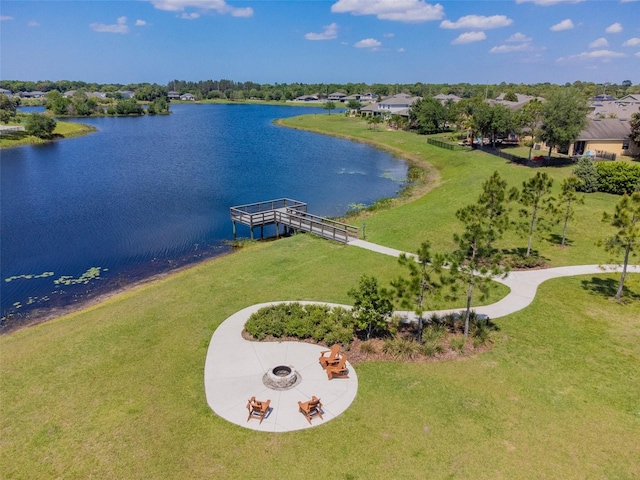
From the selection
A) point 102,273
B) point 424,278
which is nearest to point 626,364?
point 424,278

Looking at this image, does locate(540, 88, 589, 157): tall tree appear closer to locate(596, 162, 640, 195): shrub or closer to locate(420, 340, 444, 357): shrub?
locate(596, 162, 640, 195): shrub

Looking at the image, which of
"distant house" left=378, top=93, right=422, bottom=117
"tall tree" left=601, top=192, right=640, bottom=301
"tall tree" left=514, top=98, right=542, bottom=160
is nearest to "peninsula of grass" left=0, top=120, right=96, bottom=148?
"distant house" left=378, top=93, right=422, bottom=117

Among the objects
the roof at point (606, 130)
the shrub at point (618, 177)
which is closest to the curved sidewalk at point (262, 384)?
the shrub at point (618, 177)

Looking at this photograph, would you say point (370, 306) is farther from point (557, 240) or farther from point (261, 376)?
point (557, 240)

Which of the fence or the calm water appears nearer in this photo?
the calm water

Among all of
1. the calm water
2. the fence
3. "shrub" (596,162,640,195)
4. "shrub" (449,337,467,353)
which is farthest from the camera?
the fence

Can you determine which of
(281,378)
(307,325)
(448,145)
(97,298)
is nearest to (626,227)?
(307,325)
